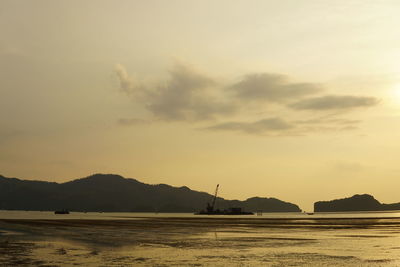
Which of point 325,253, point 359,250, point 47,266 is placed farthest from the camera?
point 359,250

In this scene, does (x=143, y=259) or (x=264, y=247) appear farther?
(x=264, y=247)

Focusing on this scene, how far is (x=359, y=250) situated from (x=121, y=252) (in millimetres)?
22741

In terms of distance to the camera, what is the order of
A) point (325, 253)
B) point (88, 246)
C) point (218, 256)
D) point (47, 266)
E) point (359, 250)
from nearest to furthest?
1. point (47, 266)
2. point (218, 256)
3. point (325, 253)
4. point (359, 250)
5. point (88, 246)

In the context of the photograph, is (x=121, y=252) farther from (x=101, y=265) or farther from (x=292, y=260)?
(x=292, y=260)

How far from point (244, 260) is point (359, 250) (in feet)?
48.2

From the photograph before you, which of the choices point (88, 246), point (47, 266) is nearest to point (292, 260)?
point (47, 266)

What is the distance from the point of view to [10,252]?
43188 mm

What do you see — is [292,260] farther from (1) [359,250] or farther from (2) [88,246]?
(2) [88,246]

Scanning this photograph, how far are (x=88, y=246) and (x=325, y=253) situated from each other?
23860 mm

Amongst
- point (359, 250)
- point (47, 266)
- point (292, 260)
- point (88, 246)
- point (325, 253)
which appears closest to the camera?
point (47, 266)

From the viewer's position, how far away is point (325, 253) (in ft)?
146

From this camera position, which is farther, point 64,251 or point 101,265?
point 64,251

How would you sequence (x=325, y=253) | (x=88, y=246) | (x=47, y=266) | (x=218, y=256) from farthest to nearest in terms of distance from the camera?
(x=88, y=246)
(x=325, y=253)
(x=218, y=256)
(x=47, y=266)

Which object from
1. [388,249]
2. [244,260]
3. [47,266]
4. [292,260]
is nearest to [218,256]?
[244,260]
